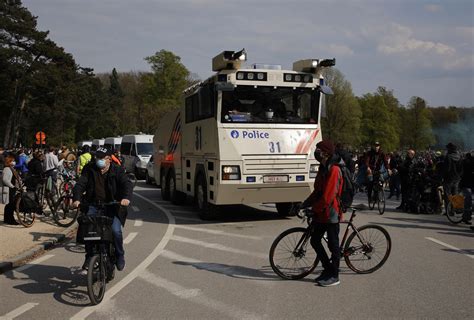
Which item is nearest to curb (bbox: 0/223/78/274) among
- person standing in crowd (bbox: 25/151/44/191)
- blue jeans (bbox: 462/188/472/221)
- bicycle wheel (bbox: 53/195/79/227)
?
bicycle wheel (bbox: 53/195/79/227)

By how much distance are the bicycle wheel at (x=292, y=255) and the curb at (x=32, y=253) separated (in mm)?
3851

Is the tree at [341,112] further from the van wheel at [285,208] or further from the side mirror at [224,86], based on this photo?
the side mirror at [224,86]

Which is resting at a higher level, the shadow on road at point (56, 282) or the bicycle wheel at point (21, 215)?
the bicycle wheel at point (21, 215)

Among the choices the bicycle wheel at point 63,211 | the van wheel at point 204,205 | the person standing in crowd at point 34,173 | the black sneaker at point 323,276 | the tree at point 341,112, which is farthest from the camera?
the tree at point 341,112

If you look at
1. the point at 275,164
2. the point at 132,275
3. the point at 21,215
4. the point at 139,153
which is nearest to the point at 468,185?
the point at 275,164

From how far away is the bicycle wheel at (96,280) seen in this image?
5398 mm

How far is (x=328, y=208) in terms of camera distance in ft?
20.3

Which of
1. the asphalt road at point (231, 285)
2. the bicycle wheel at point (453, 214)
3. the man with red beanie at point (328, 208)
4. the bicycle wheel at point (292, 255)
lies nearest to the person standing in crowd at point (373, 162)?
the bicycle wheel at point (453, 214)

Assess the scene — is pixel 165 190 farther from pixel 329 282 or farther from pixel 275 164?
pixel 329 282

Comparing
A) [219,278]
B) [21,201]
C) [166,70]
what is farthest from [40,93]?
[219,278]

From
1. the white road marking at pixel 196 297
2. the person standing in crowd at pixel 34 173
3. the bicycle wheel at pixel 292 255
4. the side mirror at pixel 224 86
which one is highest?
the side mirror at pixel 224 86

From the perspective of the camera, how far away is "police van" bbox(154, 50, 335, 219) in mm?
10641

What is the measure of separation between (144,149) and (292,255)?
856 inches

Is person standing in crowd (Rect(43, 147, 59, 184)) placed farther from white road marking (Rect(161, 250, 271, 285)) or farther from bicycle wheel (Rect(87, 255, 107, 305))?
bicycle wheel (Rect(87, 255, 107, 305))
